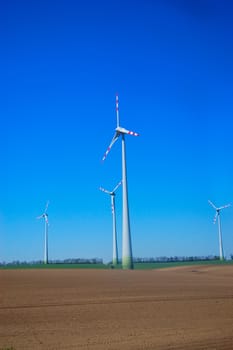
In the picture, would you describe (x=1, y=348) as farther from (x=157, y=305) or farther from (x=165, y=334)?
(x=157, y=305)

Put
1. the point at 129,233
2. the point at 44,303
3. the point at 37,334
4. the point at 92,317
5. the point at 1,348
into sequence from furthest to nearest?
the point at 129,233
the point at 44,303
the point at 92,317
the point at 37,334
the point at 1,348

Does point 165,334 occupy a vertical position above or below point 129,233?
below

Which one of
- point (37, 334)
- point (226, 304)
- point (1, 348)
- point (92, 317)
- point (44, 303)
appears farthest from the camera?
point (226, 304)

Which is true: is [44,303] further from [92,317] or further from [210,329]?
[210,329]

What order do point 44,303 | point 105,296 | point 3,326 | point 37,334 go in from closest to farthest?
1. point 37,334
2. point 3,326
3. point 44,303
4. point 105,296

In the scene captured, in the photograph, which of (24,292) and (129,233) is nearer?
(24,292)

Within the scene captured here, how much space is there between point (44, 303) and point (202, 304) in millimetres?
7837

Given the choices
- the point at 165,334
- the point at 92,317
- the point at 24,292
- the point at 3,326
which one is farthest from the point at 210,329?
the point at 24,292

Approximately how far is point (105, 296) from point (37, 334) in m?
10.3

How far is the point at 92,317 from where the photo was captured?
1892 centimetres

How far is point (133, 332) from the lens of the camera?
16.2m

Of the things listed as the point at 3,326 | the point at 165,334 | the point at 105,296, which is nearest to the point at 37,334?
the point at 3,326

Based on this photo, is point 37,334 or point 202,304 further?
point 202,304

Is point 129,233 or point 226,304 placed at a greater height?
point 129,233
